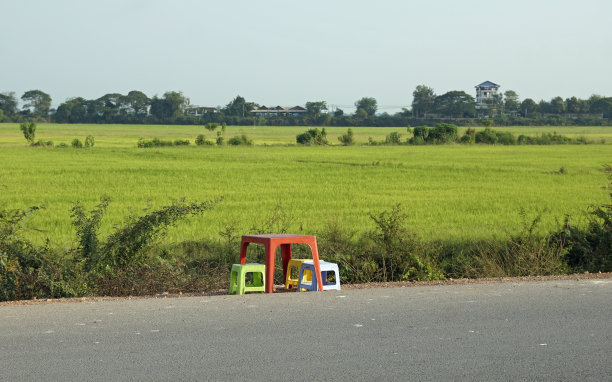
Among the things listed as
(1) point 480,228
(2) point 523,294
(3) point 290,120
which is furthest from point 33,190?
(3) point 290,120

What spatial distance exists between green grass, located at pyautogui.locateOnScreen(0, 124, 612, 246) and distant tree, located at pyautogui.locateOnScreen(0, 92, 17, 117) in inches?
5262

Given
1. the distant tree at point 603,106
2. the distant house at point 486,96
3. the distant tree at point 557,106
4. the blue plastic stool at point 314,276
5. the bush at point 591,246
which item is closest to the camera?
the blue plastic stool at point 314,276

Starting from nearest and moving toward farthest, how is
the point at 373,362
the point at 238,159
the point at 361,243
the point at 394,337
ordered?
the point at 373,362, the point at 394,337, the point at 361,243, the point at 238,159

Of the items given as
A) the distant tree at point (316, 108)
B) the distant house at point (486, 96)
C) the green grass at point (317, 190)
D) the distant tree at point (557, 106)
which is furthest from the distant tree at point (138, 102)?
the green grass at point (317, 190)

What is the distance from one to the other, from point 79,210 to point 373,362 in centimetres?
541

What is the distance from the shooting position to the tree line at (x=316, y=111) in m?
160

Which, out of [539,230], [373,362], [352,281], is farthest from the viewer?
[539,230]

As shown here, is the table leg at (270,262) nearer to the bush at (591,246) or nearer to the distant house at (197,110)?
the bush at (591,246)

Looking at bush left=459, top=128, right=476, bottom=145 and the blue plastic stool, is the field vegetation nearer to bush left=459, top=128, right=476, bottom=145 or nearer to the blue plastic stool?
the blue plastic stool

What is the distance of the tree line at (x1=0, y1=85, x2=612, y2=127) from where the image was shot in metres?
160

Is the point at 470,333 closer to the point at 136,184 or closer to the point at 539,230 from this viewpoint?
the point at 539,230

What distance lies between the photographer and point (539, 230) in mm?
15367

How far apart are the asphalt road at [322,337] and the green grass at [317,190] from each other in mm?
4101

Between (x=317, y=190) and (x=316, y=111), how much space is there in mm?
144508
